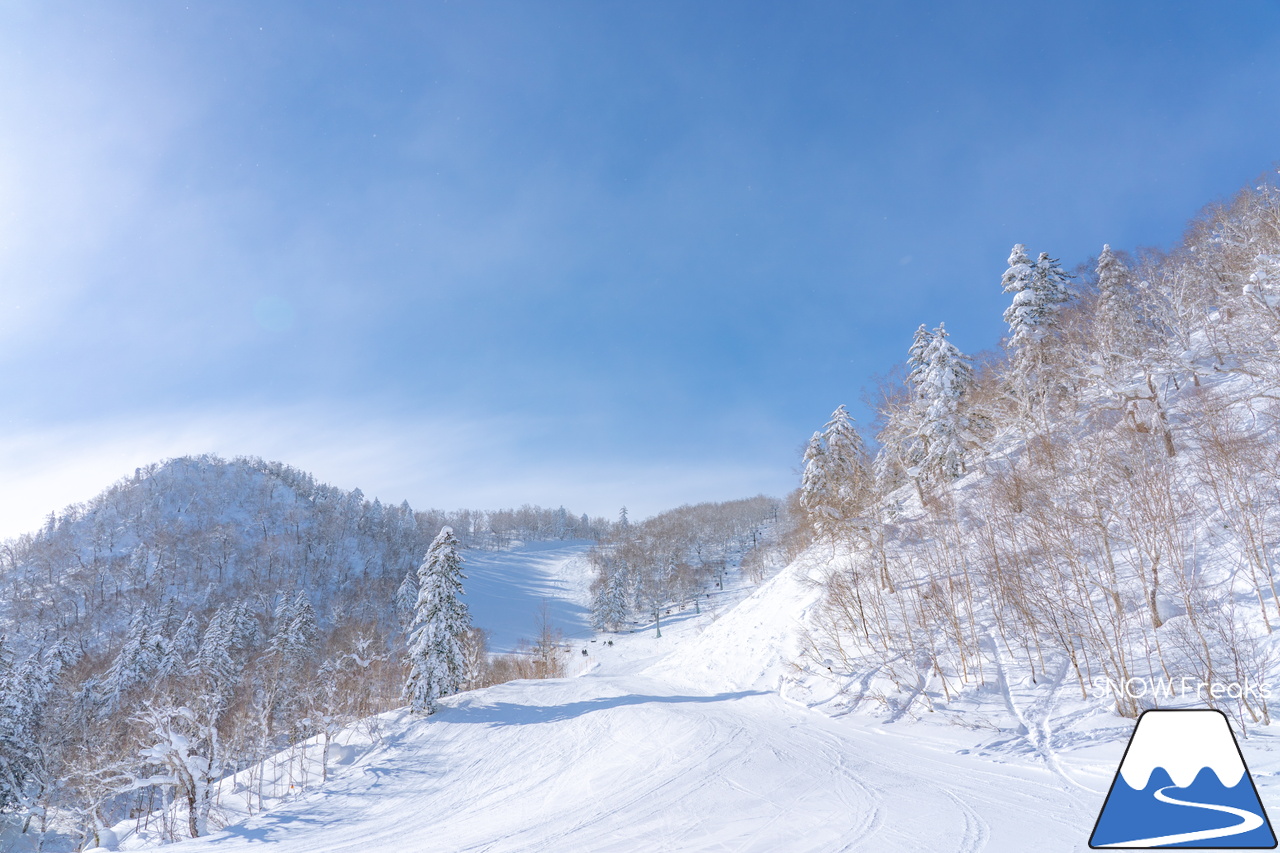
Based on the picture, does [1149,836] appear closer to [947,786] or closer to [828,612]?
[947,786]

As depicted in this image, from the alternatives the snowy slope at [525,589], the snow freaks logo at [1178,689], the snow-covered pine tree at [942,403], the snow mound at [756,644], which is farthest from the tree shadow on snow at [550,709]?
the snowy slope at [525,589]

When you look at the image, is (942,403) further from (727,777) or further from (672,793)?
(672,793)

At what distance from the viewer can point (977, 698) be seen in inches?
537

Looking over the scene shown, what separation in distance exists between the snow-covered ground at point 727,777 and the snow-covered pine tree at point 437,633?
136 centimetres

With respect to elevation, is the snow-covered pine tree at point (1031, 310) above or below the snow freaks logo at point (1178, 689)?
above

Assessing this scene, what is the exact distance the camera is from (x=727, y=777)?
1102cm

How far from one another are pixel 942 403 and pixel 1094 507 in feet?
53.8

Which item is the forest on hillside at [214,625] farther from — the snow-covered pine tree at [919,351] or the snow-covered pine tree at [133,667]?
the snow-covered pine tree at [919,351]

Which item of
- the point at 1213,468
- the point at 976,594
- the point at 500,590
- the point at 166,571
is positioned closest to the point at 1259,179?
the point at 1213,468

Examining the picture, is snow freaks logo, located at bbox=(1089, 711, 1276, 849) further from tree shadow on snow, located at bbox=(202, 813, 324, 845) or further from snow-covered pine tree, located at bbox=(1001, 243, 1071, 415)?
snow-covered pine tree, located at bbox=(1001, 243, 1071, 415)

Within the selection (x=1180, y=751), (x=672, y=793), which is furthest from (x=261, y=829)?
(x=1180, y=751)

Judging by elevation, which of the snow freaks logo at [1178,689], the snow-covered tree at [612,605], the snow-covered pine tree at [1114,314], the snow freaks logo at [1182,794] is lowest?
the snow-covered tree at [612,605]

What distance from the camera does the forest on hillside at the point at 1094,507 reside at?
37.7 ft

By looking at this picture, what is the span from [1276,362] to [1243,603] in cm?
735
